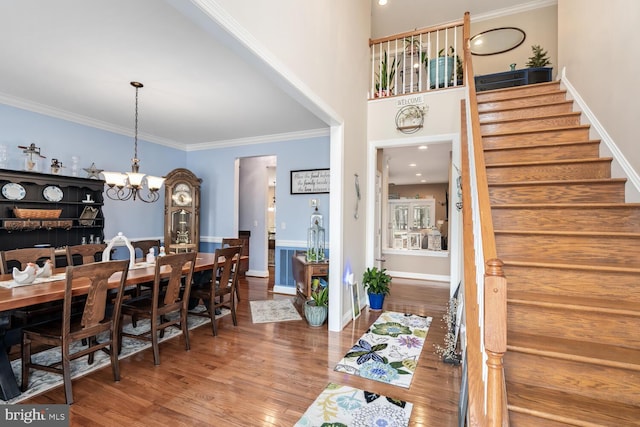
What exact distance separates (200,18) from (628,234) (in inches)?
114

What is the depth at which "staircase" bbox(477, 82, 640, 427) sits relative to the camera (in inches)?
56.3

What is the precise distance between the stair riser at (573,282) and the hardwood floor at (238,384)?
949 millimetres

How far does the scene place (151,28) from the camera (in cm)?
232

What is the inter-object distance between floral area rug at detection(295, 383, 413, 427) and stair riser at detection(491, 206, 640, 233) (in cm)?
155

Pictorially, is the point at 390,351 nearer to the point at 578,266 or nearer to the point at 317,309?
the point at 317,309

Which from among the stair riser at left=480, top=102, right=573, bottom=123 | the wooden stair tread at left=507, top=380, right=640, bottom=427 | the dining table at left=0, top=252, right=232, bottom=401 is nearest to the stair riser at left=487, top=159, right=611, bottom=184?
the stair riser at left=480, top=102, right=573, bottom=123

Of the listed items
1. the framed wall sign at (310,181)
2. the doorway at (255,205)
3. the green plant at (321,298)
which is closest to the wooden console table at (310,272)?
the green plant at (321,298)

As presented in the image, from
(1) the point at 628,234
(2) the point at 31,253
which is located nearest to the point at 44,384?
(2) the point at 31,253

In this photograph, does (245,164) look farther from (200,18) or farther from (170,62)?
(200,18)

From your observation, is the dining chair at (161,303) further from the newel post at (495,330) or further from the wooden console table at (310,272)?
the newel post at (495,330)

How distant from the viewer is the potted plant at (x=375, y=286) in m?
4.06

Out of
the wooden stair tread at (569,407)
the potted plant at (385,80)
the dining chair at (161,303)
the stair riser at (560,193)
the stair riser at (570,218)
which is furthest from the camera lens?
the potted plant at (385,80)

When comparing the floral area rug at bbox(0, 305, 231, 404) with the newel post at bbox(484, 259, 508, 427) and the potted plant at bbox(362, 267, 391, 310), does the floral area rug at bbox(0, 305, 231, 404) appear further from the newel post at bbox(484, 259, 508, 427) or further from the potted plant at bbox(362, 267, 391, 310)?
the newel post at bbox(484, 259, 508, 427)
